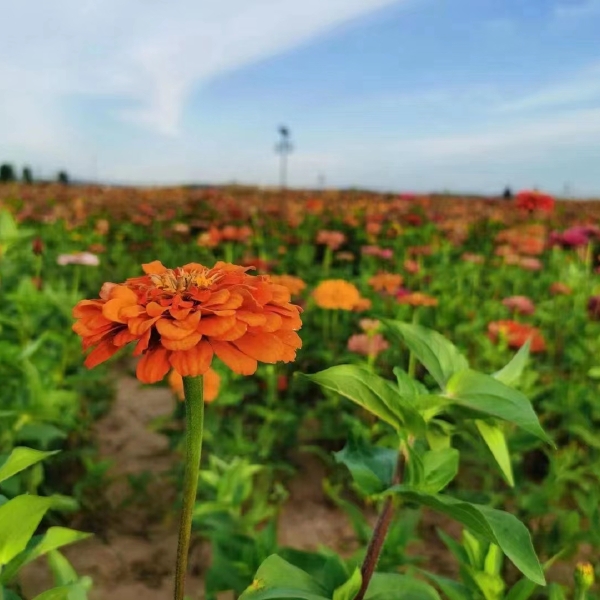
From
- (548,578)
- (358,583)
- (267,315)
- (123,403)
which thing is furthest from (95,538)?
(267,315)

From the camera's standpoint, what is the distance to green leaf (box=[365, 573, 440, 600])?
35.4 inches

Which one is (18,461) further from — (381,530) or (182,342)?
(381,530)

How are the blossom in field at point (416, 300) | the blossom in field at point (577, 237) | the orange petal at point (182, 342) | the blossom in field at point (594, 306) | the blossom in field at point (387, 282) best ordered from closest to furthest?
the orange petal at point (182, 342), the blossom in field at point (416, 300), the blossom in field at point (594, 306), the blossom in field at point (387, 282), the blossom in field at point (577, 237)

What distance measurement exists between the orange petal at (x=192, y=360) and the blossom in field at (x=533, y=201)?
291 cm

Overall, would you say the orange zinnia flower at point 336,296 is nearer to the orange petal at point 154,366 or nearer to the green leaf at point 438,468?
the green leaf at point 438,468

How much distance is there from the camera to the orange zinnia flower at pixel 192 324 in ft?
2.25

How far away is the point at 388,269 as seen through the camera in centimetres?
413

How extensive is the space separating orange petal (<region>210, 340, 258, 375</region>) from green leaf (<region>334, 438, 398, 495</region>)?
0.27 meters

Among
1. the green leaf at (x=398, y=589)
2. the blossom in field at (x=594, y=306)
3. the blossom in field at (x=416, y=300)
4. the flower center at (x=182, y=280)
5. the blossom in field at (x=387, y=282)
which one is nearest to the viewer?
the flower center at (x=182, y=280)

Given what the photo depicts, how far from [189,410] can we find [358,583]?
316mm

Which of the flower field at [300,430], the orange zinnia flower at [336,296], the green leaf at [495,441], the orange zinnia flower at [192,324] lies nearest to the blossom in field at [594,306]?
the flower field at [300,430]

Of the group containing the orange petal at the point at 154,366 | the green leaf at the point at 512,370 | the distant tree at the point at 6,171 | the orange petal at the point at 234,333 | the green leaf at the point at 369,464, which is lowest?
the distant tree at the point at 6,171

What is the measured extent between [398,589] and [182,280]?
502mm

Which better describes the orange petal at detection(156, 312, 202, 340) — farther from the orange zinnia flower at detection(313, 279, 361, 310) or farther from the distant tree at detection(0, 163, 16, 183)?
the distant tree at detection(0, 163, 16, 183)
